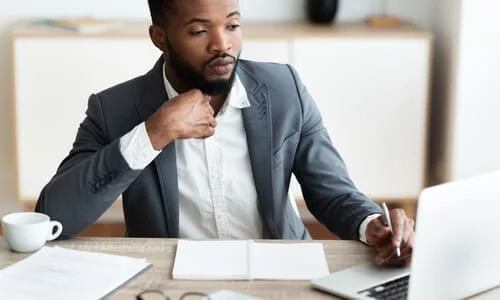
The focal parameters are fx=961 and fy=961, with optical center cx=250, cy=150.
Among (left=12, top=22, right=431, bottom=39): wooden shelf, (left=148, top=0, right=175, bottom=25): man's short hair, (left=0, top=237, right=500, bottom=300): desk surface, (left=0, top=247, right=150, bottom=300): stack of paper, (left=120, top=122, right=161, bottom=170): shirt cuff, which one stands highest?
(left=148, top=0, right=175, bottom=25): man's short hair

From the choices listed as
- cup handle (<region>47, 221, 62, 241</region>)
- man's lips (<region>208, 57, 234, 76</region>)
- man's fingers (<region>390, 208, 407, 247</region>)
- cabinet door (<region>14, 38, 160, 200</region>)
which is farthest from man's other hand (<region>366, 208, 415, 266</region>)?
cabinet door (<region>14, 38, 160, 200</region>)

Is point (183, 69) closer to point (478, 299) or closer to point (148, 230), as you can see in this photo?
point (148, 230)

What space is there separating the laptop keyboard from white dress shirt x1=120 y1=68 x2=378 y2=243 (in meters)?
0.55

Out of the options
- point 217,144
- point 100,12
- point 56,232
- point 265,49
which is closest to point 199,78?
point 217,144

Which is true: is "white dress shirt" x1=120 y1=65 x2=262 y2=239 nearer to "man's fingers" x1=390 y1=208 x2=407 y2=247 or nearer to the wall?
"man's fingers" x1=390 y1=208 x2=407 y2=247

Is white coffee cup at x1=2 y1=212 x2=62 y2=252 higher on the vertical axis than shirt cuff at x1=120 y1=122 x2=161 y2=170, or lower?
lower

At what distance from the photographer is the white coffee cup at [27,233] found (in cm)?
187

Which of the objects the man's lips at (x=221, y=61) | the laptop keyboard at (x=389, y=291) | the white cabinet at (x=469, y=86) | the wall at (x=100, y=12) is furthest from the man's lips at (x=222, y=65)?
the wall at (x=100, y=12)

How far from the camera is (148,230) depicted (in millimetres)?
2174

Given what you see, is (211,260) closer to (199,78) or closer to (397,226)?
(397,226)

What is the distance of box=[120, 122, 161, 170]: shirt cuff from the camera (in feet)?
6.44

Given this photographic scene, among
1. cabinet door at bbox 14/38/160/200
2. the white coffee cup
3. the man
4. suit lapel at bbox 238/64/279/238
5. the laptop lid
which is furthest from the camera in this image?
cabinet door at bbox 14/38/160/200

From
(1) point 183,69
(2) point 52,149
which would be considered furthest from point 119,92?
(2) point 52,149

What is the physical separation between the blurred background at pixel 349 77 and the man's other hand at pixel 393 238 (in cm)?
195
